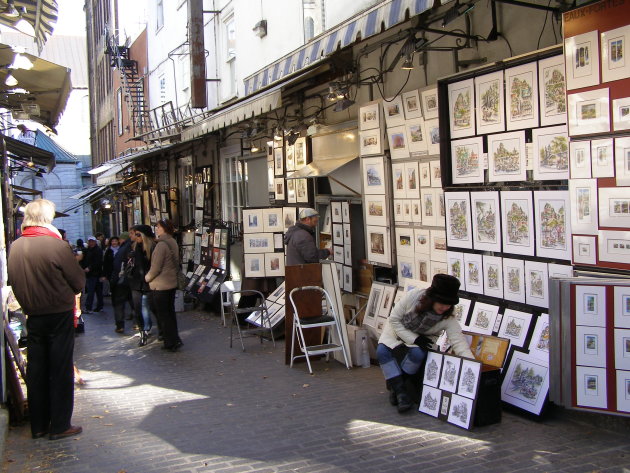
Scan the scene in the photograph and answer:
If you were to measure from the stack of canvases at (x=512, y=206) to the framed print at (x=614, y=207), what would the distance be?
517mm

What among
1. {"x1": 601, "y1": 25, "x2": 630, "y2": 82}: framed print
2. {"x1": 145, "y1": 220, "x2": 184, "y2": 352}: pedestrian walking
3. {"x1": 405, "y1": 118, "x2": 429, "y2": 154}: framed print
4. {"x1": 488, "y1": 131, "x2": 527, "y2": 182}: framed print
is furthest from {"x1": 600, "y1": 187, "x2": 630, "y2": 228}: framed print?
{"x1": 145, "y1": 220, "x2": 184, "y2": 352}: pedestrian walking

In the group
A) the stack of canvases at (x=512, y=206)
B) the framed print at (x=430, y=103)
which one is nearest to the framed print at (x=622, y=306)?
the stack of canvases at (x=512, y=206)

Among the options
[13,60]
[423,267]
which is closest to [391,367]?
[423,267]

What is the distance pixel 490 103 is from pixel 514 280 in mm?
1682

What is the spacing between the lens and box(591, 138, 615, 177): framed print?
5.16 m

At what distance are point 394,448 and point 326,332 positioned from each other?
3395 mm

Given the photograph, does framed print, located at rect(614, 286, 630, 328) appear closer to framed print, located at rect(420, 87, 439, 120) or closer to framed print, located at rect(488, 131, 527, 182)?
framed print, located at rect(488, 131, 527, 182)

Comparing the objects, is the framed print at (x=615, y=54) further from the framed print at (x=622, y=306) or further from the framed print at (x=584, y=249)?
the framed print at (x=622, y=306)

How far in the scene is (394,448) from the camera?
5.28m

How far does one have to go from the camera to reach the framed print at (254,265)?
38.5 ft

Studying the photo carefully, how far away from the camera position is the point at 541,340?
5.89m

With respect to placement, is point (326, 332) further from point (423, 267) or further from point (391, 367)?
point (391, 367)

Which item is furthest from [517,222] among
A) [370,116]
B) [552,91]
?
[370,116]

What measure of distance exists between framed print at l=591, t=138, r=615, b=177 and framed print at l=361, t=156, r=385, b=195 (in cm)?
351
